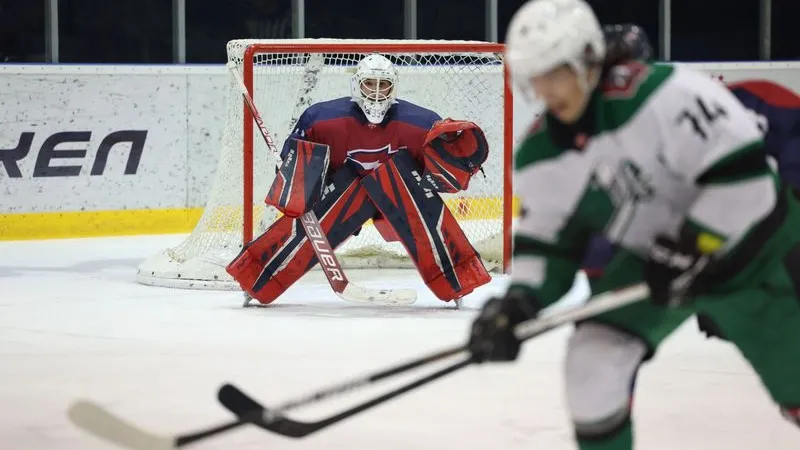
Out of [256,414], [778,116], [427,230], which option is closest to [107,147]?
[427,230]

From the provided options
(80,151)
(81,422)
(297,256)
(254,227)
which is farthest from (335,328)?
(80,151)

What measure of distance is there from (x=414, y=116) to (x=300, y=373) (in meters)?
1.53

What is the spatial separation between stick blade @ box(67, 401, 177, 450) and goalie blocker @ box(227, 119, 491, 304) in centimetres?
256

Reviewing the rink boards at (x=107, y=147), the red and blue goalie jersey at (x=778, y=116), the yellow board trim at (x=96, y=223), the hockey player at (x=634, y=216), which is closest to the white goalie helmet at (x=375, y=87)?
the yellow board trim at (x=96, y=223)

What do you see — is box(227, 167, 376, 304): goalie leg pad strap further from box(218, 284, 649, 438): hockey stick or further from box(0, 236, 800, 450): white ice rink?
box(218, 284, 649, 438): hockey stick

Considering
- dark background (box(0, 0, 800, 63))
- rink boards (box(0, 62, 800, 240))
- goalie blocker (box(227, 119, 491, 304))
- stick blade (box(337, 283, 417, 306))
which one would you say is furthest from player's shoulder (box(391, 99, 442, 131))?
dark background (box(0, 0, 800, 63))

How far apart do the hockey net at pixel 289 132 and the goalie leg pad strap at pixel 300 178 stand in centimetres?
55

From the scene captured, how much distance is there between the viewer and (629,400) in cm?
236

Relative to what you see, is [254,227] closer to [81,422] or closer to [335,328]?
[335,328]

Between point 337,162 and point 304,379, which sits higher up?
point 337,162

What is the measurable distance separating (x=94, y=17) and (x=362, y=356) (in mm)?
4449

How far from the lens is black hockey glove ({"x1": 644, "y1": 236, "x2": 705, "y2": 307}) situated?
2223 millimetres

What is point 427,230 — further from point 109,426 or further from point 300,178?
point 109,426

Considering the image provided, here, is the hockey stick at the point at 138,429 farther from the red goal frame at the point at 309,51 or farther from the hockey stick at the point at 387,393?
the red goal frame at the point at 309,51
